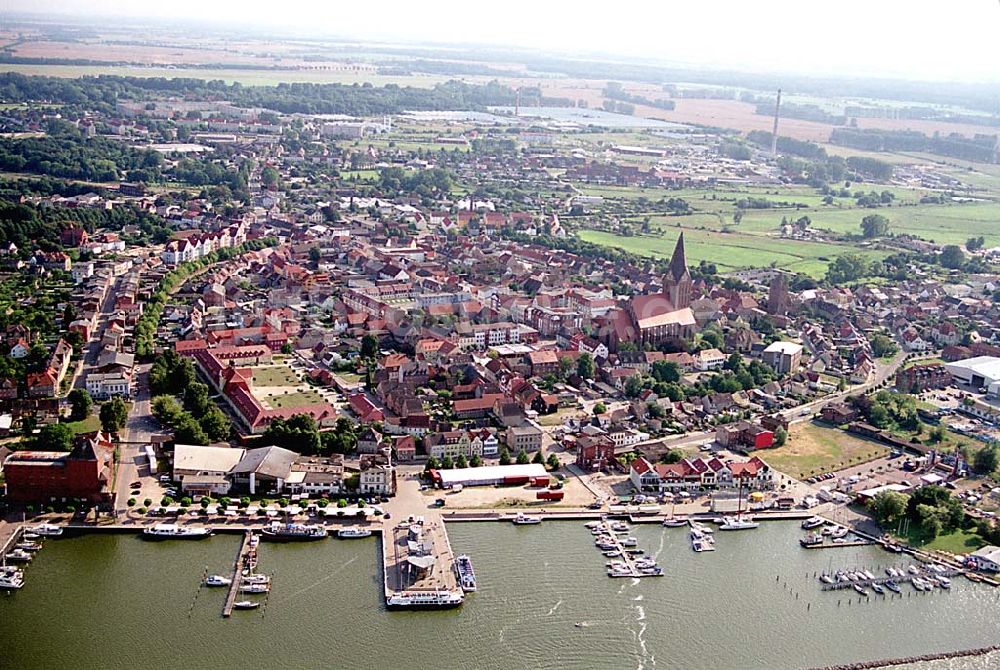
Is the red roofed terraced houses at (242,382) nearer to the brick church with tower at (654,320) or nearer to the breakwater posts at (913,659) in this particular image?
the brick church with tower at (654,320)

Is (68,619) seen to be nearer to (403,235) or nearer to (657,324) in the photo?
(657,324)

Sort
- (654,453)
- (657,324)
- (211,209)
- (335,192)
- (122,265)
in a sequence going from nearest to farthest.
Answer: (654,453) < (657,324) < (122,265) < (211,209) < (335,192)

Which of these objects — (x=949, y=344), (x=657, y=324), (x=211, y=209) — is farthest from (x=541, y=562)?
(x=211, y=209)

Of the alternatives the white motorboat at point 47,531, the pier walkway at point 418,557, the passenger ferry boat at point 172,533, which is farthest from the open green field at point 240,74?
the pier walkway at point 418,557

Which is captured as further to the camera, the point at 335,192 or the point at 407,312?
the point at 335,192

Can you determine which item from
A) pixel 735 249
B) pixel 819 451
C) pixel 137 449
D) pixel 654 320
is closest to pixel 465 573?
pixel 137 449

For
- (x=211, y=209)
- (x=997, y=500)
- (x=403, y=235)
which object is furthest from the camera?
(x=211, y=209)

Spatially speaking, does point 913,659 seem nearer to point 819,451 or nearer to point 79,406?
point 819,451
